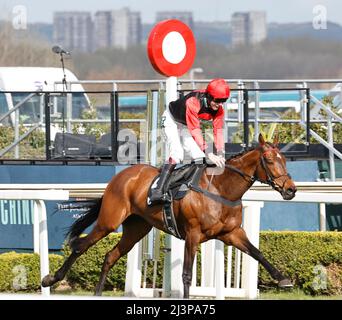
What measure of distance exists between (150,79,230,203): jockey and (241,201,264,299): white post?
527mm

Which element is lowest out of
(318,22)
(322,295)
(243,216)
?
(322,295)

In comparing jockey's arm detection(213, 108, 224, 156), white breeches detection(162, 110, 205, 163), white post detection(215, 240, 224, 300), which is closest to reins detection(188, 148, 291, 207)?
jockey's arm detection(213, 108, 224, 156)

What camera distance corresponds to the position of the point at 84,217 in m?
7.59

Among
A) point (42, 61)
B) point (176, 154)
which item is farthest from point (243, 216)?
point (42, 61)

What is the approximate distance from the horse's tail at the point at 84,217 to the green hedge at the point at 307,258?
4.68ft

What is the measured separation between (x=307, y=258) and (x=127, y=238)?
1.51 m

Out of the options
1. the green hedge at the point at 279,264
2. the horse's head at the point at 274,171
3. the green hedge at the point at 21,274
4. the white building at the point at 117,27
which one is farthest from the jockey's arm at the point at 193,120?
the white building at the point at 117,27

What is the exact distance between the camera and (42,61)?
79.8 ft

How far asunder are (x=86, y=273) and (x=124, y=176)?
1.47 m

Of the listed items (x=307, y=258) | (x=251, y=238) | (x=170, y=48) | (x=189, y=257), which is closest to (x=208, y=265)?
(x=251, y=238)

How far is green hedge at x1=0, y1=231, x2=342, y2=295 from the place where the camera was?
792 centimetres

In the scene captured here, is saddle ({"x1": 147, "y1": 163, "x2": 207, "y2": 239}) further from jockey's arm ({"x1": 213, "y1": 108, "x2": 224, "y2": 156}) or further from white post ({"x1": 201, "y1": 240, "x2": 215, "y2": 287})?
white post ({"x1": 201, "y1": 240, "x2": 215, "y2": 287})

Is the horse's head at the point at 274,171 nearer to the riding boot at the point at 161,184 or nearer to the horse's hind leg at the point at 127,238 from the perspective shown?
the riding boot at the point at 161,184
